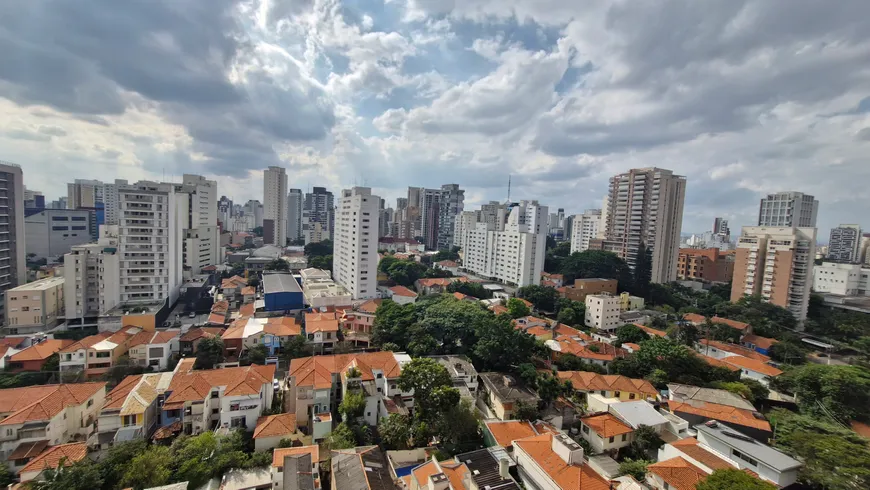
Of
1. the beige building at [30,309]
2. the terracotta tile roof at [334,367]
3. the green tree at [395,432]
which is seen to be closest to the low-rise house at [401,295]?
the terracotta tile roof at [334,367]

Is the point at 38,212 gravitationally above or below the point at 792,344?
above

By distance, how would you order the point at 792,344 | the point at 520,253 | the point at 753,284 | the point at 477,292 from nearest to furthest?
the point at 792,344 → the point at 753,284 → the point at 477,292 → the point at 520,253

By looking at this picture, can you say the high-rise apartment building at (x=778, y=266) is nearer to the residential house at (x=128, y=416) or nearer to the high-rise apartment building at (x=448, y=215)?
the residential house at (x=128, y=416)

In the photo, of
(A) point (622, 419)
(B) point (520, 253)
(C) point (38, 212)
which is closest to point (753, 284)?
(B) point (520, 253)

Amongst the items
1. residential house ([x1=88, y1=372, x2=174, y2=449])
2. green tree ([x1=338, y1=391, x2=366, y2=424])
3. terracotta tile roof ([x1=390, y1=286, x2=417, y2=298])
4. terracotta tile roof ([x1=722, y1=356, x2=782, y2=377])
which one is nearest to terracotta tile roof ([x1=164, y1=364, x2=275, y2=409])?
residential house ([x1=88, y1=372, x2=174, y2=449])

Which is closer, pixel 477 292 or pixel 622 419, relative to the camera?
pixel 622 419

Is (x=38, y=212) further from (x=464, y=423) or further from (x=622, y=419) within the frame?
(x=622, y=419)

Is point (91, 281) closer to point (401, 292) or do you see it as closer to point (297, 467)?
point (401, 292)

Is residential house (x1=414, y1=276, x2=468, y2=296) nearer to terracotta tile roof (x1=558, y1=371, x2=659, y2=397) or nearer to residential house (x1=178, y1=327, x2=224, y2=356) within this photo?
terracotta tile roof (x1=558, y1=371, x2=659, y2=397)
